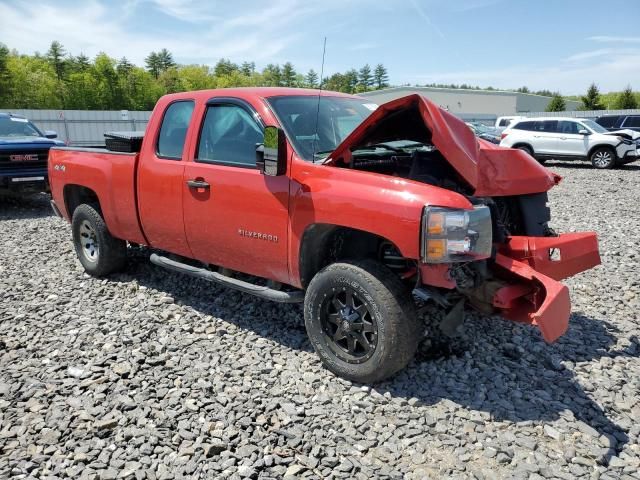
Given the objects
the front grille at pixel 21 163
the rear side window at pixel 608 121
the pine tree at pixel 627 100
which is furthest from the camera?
the pine tree at pixel 627 100

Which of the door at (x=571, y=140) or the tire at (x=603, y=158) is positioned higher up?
the door at (x=571, y=140)

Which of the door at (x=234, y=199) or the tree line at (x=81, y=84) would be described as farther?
the tree line at (x=81, y=84)

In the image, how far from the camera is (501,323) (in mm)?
4441

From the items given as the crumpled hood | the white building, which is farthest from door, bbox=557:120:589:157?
the white building

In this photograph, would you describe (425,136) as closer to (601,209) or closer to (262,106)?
(262,106)

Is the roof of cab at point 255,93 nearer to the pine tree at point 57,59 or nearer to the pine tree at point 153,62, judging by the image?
the pine tree at point 57,59

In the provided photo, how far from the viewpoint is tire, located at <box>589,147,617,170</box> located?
58.0 feet

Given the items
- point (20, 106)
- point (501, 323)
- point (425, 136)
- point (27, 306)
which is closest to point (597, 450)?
point (501, 323)

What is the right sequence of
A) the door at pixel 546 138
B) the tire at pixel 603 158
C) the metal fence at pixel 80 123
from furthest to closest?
the metal fence at pixel 80 123 < the door at pixel 546 138 < the tire at pixel 603 158

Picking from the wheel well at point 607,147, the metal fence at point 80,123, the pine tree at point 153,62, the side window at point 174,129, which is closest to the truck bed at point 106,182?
the side window at point 174,129

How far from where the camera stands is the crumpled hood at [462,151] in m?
3.21

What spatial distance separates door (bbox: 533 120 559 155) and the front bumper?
1662cm

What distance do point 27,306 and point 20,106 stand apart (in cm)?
6695

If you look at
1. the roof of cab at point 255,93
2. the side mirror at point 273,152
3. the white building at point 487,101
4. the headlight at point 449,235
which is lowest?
the headlight at point 449,235
